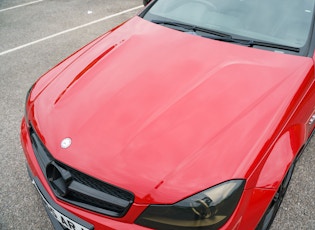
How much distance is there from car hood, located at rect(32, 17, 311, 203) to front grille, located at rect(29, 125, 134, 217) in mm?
53

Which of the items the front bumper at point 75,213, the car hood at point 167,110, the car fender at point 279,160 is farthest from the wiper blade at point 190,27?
the front bumper at point 75,213

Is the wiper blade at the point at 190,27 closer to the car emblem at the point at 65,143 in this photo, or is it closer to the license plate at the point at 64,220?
the car emblem at the point at 65,143

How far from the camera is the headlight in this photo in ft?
4.73

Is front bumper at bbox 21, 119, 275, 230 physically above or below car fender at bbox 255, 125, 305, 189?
below

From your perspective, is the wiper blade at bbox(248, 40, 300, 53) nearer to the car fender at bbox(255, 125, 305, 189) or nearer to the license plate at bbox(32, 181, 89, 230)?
the car fender at bbox(255, 125, 305, 189)

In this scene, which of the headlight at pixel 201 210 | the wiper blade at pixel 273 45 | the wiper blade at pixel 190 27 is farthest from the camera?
the wiper blade at pixel 190 27

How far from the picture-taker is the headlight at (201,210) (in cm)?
144

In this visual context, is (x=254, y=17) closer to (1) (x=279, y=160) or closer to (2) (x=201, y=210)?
(1) (x=279, y=160)

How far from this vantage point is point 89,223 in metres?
1.60

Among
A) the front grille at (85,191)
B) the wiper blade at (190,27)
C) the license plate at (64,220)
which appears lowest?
the license plate at (64,220)

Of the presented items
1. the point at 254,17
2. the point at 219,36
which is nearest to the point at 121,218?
the point at 219,36

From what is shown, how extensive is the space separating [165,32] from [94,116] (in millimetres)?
1037

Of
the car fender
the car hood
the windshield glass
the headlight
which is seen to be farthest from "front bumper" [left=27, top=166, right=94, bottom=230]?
the windshield glass

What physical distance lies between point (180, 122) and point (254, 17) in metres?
1.23
